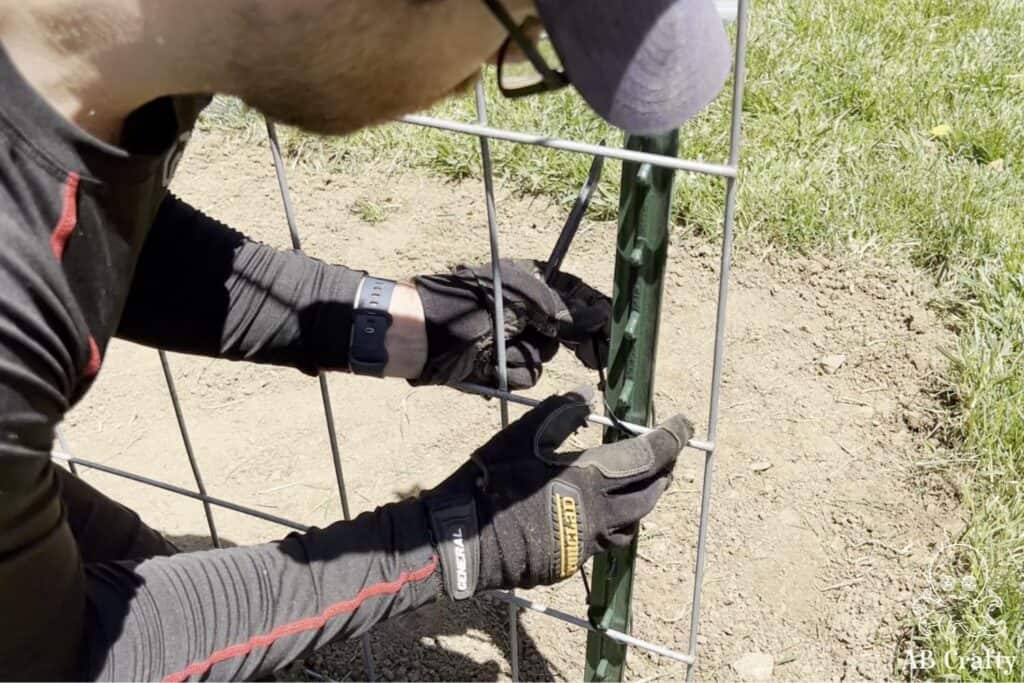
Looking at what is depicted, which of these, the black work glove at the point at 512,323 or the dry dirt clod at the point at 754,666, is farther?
the dry dirt clod at the point at 754,666

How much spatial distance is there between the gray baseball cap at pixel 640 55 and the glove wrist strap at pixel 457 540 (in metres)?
0.58

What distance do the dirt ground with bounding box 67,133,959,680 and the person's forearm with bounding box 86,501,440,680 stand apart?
68 cm

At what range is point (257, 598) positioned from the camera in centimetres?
135

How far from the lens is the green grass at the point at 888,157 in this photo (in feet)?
7.41

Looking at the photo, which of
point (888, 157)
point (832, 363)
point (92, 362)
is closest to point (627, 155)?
point (92, 362)

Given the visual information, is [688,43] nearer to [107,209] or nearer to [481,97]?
[481,97]

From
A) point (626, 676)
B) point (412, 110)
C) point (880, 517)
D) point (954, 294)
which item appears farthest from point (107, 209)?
point (954, 294)

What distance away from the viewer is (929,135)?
9.57 ft

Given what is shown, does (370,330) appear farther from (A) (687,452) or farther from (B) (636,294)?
(A) (687,452)

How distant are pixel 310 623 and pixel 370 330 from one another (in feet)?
1.52

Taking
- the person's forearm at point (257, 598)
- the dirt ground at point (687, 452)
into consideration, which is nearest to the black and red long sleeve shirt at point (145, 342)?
the person's forearm at point (257, 598)

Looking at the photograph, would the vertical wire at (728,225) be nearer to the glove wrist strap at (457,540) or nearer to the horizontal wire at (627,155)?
the horizontal wire at (627,155)
